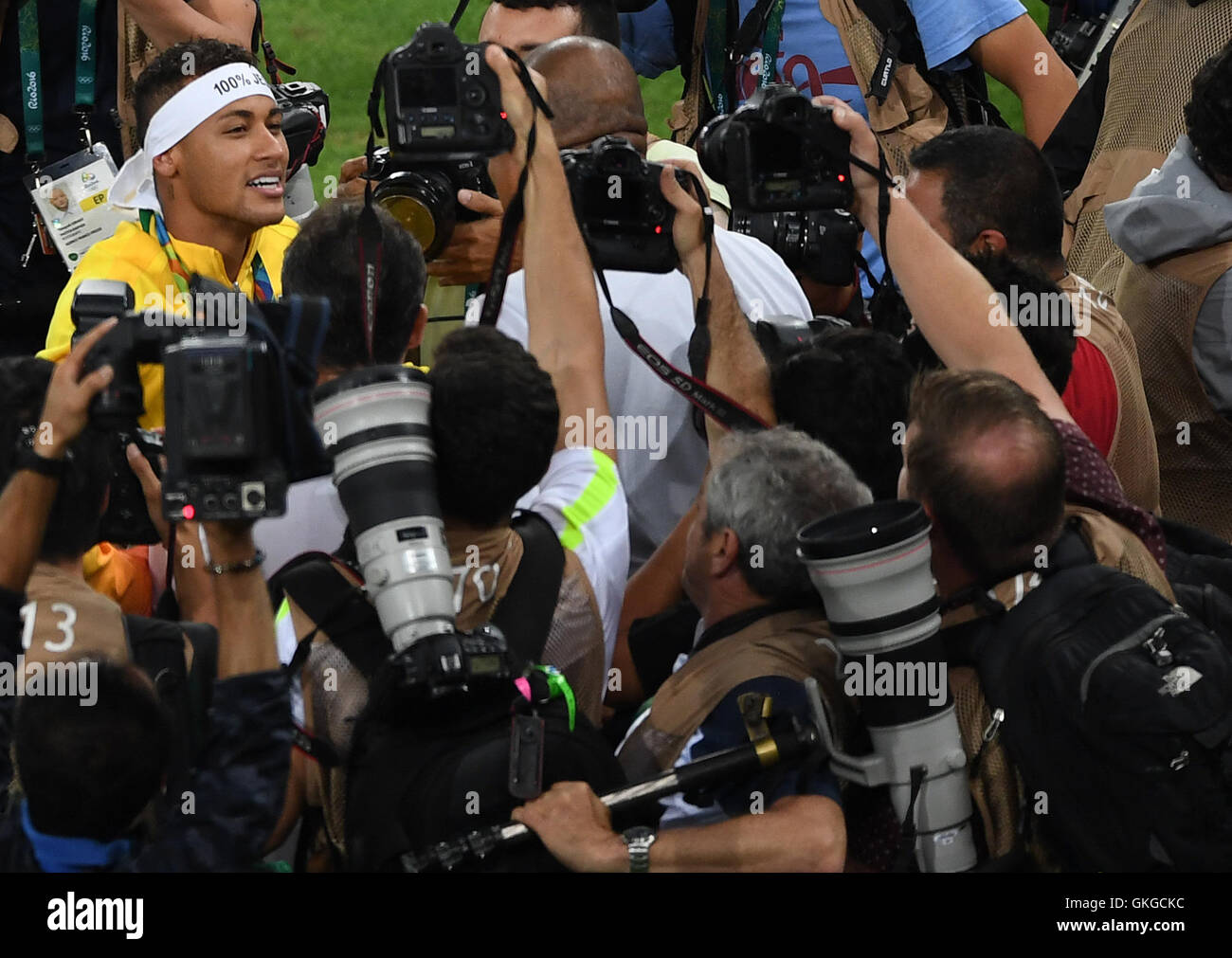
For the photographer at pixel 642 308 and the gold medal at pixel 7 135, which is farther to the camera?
the gold medal at pixel 7 135

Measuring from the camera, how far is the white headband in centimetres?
405

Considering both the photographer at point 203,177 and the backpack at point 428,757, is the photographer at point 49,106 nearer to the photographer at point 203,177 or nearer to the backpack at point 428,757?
the photographer at point 203,177

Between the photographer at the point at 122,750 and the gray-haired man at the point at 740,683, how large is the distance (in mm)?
382

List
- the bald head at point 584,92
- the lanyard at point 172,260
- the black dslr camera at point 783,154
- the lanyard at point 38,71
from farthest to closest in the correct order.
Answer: the lanyard at point 38,71 → the lanyard at point 172,260 → the bald head at point 584,92 → the black dslr camera at point 783,154

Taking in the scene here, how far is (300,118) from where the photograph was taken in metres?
4.48

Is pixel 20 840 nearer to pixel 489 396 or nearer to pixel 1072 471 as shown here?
pixel 489 396

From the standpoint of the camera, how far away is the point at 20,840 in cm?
224

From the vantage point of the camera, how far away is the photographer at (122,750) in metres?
2.23

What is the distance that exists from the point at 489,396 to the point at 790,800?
730 millimetres

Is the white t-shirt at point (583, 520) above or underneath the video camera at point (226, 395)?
underneath

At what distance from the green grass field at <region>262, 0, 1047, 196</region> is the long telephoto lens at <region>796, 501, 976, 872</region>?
22.5 feet

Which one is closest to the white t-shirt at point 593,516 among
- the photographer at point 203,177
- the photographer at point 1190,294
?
the photographer at point 203,177

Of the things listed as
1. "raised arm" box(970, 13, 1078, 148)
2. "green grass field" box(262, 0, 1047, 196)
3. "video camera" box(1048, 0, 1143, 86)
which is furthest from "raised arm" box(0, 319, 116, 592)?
"green grass field" box(262, 0, 1047, 196)
